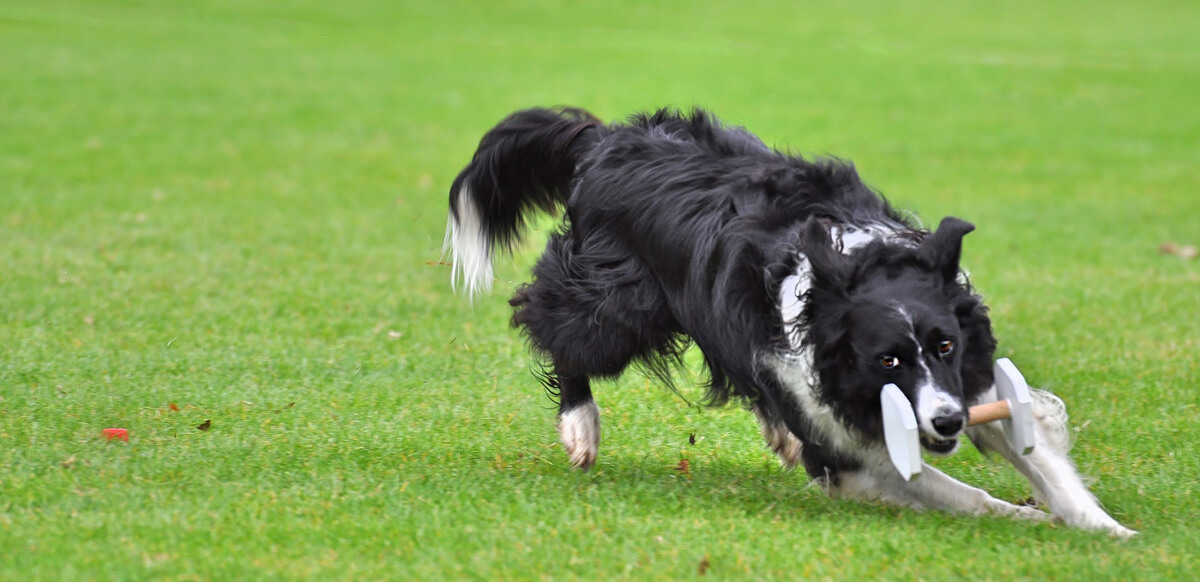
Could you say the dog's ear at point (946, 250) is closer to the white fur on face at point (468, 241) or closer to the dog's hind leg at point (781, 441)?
the dog's hind leg at point (781, 441)

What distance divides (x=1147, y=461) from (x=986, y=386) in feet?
4.79

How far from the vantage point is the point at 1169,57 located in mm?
24719

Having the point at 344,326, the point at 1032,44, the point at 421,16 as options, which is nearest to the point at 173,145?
the point at 344,326

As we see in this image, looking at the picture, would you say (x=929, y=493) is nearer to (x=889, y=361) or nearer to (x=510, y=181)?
(x=889, y=361)

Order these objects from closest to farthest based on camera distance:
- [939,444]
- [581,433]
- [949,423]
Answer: [949,423] < [939,444] < [581,433]

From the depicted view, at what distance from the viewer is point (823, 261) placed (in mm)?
4680

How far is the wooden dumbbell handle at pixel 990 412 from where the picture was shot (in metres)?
4.73

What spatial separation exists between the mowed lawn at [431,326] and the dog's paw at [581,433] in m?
0.12

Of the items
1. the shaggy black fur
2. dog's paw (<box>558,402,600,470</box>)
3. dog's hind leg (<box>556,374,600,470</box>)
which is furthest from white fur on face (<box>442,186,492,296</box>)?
dog's paw (<box>558,402,600,470</box>)

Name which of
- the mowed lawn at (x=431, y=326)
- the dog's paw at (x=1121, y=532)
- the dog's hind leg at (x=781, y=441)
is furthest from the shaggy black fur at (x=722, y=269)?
the dog's paw at (x=1121, y=532)

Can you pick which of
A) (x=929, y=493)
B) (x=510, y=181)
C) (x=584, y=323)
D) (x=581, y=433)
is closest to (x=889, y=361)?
(x=929, y=493)

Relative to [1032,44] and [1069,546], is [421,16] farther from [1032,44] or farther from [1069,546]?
[1069,546]

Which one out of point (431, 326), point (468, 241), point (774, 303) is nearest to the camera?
point (774, 303)

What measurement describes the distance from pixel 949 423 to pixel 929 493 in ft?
1.95
